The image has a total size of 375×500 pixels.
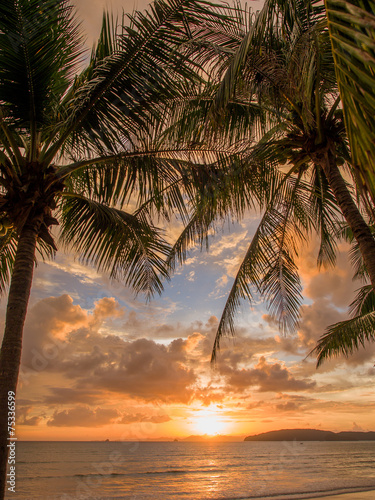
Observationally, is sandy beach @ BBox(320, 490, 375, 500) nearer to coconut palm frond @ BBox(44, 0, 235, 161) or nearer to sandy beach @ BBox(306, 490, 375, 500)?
sandy beach @ BBox(306, 490, 375, 500)

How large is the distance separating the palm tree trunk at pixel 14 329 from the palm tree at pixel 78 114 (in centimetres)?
1

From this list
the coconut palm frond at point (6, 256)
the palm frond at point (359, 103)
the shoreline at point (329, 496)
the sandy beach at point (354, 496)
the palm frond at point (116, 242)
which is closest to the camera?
the palm frond at point (359, 103)

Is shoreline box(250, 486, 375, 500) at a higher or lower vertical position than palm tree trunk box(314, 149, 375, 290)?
lower

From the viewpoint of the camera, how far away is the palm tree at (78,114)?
3.80 metres

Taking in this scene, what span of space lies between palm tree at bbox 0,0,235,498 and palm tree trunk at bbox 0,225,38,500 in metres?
0.01

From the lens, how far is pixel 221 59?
4.60 meters

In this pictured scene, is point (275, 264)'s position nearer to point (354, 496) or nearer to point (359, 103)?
point (359, 103)

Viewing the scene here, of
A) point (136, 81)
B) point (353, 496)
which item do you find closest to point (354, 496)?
point (353, 496)

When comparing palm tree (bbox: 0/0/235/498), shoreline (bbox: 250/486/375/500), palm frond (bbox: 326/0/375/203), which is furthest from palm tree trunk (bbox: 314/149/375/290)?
shoreline (bbox: 250/486/375/500)

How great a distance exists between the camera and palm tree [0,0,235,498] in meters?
3.80

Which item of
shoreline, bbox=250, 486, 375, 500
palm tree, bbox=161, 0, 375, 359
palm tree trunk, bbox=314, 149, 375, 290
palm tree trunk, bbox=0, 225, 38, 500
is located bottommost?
shoreline, bbox=250, 486, 375, 500

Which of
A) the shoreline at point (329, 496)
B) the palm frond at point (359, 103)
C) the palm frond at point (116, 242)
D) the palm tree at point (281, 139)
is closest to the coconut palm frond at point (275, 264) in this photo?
the palm tree at point (281, 139)

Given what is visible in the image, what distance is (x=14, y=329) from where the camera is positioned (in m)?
3.67

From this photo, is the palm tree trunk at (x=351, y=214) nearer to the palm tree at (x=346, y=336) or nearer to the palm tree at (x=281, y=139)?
the palm tree at (x=281, y=139)
